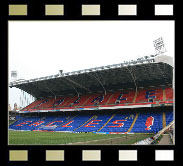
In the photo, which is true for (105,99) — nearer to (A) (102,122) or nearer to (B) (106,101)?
(B) (106,101)

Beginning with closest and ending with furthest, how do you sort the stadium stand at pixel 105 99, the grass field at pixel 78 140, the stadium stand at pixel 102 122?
the grass field at pixel 78 140
the stadium stand at pixel 102 122
the stadium stand at pixel 105 99

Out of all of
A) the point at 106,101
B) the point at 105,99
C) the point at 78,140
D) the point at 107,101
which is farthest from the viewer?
the point at 105,99

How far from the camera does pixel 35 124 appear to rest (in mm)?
38406

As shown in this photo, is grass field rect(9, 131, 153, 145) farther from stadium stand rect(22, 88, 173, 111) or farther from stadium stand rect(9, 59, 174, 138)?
stadium stand rect(22, 88, 173, 111)

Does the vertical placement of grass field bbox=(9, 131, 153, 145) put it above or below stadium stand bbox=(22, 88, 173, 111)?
below

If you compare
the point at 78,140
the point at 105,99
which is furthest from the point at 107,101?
the point at 78,140

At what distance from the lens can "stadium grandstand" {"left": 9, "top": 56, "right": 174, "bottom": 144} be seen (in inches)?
1120

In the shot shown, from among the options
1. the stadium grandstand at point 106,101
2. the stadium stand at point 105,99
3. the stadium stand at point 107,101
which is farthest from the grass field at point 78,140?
the stadium stand at point 105,99

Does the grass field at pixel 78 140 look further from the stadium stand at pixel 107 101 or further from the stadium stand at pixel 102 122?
the stadium stand at pixel 107 101

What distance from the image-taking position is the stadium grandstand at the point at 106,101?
28.5 metres

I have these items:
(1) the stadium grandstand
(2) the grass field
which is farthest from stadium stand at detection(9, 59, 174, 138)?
(2) the grass field

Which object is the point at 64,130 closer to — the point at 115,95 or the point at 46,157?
the point at 115,95

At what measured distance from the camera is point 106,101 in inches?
1398

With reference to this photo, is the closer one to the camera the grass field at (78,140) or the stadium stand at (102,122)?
the grass field at (78,140)
